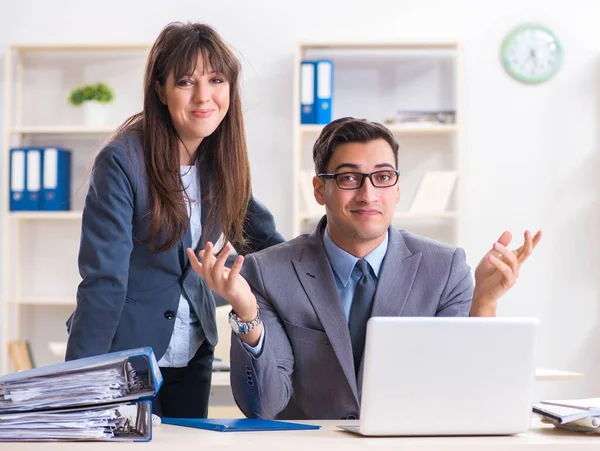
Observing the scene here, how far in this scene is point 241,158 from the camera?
2.21 metres

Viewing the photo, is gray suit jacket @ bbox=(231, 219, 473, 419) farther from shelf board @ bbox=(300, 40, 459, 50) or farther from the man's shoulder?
shelf board @ bbox=(300, 40, 459, 50)

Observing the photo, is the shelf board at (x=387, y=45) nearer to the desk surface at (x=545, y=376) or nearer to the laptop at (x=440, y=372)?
the desk surface at (x=545, y=376)

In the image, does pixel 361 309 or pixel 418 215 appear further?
pixel 418 215

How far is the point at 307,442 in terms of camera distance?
1394 mm

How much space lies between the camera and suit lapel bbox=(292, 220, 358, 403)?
189cm

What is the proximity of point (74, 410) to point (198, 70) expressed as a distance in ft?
3.15

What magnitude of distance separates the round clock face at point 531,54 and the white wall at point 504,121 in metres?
0.05

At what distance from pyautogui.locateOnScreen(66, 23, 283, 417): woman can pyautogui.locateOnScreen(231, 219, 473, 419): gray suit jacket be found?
0.69ft

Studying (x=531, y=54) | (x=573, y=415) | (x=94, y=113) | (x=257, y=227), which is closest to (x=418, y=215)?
(x=531, y=54)

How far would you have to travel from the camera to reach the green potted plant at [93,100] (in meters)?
4.44

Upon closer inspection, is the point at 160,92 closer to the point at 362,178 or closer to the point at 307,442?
the point at 362,178

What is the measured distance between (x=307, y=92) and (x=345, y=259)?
2372 mm

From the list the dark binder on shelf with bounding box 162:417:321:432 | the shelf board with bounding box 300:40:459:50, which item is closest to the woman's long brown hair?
the dark binder on shelf with bounding box 162:417:321:432

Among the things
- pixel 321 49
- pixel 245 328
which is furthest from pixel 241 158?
pixel 321 49
